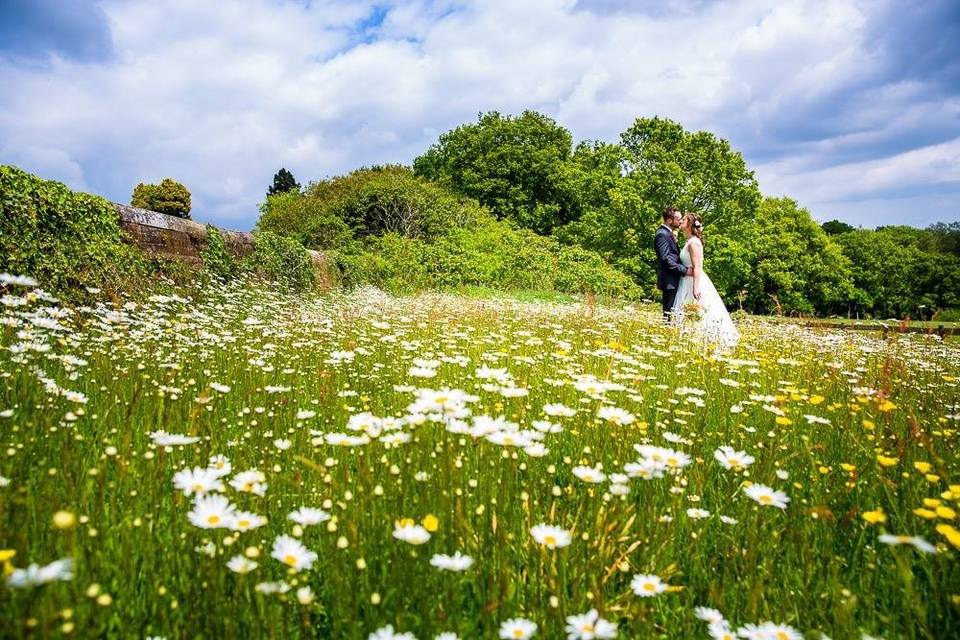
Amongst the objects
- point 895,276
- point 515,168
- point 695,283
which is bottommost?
point 695,283

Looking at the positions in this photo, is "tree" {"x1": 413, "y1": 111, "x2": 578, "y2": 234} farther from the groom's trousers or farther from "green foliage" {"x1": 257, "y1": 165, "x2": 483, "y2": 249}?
the groom's trousers

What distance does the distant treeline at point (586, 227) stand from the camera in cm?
2008

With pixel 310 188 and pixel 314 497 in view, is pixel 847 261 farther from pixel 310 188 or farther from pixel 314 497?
pixel 314 497

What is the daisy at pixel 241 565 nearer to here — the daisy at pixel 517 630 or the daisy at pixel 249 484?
the daisy at pixel 249 484

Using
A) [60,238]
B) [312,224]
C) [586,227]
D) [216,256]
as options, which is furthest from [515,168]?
[60,238]

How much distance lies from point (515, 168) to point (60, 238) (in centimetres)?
3198

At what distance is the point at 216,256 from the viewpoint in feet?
31.5

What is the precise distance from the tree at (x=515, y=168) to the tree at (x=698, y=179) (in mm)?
8461

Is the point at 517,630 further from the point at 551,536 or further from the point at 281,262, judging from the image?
the point at 281,262

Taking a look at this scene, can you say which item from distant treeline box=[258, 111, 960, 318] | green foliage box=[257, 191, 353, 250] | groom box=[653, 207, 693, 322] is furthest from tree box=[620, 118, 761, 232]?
groom box=[653, 207, 693, 322]

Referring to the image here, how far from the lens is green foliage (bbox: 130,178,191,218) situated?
1289 inches

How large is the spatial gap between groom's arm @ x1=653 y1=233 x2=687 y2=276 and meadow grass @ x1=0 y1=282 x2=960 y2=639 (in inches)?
185

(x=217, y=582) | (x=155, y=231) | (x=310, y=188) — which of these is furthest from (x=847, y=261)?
(x=217, y=582)

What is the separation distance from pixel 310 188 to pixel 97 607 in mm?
31306
